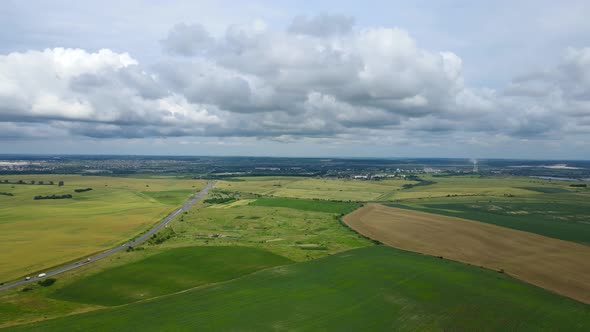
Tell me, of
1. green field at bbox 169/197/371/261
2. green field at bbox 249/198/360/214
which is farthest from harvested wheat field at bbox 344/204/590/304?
green field at bbox 249/198/360/214

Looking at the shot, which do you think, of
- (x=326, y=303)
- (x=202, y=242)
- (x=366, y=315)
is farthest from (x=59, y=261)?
(x=366, y=315)

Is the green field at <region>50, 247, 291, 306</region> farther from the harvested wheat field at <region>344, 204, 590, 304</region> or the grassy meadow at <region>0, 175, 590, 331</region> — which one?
the harvested wheat field at <region>344, 204, 590, 304</region>

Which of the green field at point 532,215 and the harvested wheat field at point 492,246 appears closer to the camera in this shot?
the harvested wheat field at point 492,246

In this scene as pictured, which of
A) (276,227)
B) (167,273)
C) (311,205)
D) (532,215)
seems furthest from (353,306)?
(311,205)

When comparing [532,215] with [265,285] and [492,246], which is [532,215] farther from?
[265,285]

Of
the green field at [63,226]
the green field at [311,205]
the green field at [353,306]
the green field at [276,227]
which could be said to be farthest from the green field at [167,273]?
the green field at [311,205]

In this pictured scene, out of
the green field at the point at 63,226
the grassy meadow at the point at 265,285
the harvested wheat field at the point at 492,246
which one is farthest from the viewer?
the green field at the point at 63,226

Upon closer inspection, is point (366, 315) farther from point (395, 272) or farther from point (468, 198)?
point (468, 198)

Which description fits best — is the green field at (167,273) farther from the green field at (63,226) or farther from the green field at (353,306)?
the green field at (63,226)
